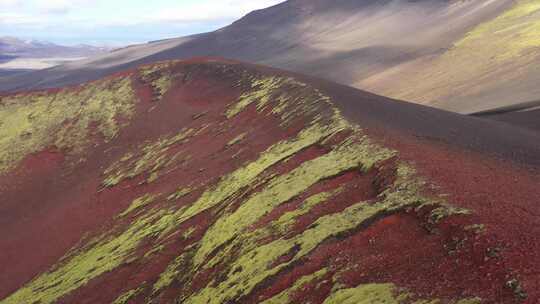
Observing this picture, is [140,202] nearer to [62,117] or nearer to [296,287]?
[296,287]

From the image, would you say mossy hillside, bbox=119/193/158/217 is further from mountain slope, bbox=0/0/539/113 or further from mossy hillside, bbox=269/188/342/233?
mountain slope, bbox=0/0/539/113

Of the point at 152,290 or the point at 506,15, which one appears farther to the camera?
the point at 506,15

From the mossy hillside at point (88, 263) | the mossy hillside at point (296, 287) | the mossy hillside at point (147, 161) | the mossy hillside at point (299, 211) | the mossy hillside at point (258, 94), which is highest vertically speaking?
the mossy hillside at point (258, 94)

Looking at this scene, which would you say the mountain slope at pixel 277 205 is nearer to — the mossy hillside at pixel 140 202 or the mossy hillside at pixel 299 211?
the mossy hillside at pixel 299 211

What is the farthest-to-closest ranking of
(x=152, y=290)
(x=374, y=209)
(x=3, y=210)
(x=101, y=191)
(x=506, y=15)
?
(x=506, y=15) < (x=3, y=210) < (x=101, y=191) < (x=152, y=290) < (x=374, y=209)

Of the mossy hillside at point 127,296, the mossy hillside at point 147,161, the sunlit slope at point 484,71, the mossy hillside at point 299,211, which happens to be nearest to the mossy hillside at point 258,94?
the mossy hillside at point 147,161

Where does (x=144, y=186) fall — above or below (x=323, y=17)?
below

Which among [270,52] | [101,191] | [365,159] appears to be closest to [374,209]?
[365,159]

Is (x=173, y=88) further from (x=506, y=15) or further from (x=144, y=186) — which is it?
(x=506, y=15)
